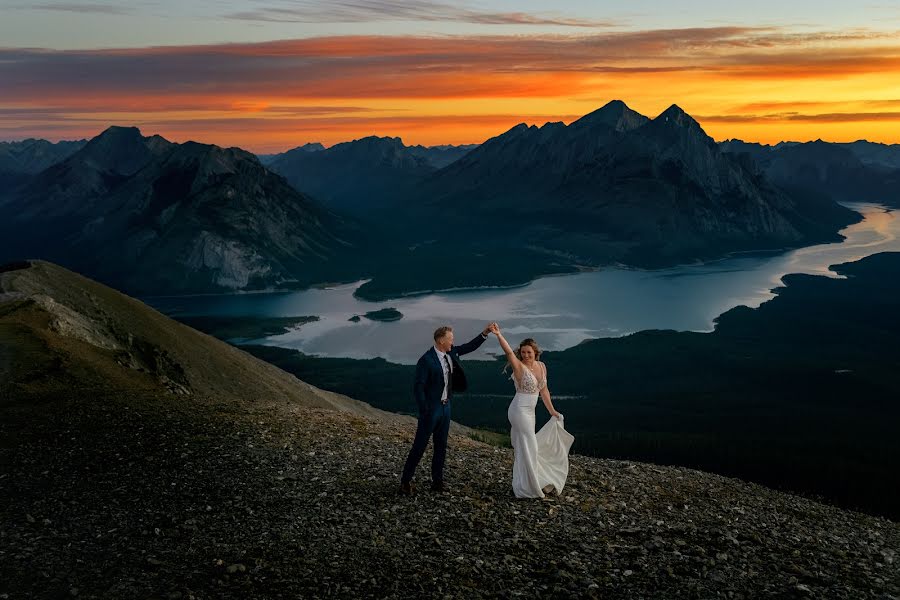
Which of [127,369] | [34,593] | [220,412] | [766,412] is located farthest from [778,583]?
[766,412]

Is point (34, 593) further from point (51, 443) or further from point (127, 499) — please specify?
point (51, 443)

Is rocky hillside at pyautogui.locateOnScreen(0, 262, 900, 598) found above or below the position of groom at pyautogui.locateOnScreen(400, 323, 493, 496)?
below

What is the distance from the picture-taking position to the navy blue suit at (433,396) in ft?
75.7

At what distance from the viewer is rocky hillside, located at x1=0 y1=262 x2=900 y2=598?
1956 centimetres

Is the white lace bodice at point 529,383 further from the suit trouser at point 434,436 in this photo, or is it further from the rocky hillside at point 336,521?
the rocky hillside at point 336,521

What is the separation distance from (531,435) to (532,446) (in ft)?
1.40

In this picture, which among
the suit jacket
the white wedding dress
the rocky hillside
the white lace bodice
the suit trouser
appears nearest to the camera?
the rocky hillside

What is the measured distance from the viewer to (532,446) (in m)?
24.6

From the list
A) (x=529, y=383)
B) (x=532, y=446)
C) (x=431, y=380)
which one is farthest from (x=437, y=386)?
(x=532, y=446)

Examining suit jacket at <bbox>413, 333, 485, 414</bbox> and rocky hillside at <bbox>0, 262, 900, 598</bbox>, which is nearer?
rocky hillside at <bbox>0, 262, 900, 598</bbox>

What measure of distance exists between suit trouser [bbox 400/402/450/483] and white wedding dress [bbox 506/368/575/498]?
1997mm

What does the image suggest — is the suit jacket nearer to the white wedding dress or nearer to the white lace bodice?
the white lace bodice

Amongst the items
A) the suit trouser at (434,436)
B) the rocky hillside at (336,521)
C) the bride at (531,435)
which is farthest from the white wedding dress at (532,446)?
the suit trouser at (434,436)

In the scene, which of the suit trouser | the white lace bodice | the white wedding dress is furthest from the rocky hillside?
the white lace bodice
